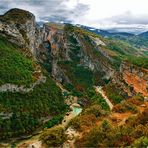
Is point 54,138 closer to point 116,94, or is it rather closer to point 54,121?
point 54,121

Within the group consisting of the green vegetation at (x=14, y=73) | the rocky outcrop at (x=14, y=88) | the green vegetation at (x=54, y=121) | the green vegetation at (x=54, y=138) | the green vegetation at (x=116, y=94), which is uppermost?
the green vegetation at (x=54, y=138)

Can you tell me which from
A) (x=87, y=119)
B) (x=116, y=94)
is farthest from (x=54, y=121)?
(x=87, y=119)

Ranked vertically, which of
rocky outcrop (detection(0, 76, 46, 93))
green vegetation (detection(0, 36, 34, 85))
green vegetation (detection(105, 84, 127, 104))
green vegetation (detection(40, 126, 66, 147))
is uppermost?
green vegetation (detection(40, 126, 66, 147))

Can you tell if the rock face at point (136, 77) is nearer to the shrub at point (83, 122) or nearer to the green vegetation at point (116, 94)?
the green vegetation at point (116, 94)

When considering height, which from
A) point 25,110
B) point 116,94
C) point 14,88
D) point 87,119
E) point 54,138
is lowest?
point 25,110

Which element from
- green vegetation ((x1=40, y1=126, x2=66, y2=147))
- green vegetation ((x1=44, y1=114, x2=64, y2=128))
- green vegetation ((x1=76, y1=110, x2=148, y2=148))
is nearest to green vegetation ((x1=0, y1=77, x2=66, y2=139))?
green vegetation ((x1=44, y1=114, x2=64, y2=128))

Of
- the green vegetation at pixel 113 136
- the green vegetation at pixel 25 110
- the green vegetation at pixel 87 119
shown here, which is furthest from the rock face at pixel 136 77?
the green vegetation at pixel 113 136

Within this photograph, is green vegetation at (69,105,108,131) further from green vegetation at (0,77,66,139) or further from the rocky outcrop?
the rocky outcrop
